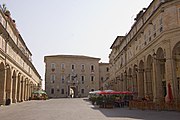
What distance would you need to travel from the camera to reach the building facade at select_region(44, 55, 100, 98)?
8675 centimetres

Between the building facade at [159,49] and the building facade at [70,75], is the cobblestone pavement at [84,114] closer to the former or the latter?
the building facade at [159,49]

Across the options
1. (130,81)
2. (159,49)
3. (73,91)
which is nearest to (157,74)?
(159,49)

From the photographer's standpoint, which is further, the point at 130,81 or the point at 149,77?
the point at 130,81

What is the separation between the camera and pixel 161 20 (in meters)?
25.6

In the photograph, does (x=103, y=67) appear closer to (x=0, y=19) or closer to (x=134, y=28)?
(x=134, y=28)

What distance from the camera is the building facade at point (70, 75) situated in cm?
8675

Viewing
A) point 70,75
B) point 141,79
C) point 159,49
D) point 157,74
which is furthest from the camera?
point 70,75

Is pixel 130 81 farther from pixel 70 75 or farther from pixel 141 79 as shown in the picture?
pixel 70 75

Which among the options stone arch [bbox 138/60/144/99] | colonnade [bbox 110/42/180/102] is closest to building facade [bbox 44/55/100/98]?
colonnade [bbox 110/42/180/102]

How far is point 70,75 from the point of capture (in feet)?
294

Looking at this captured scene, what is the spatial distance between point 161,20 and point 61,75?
65934 millimetres

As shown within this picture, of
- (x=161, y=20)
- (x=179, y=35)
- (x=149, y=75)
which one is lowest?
(x=149, y=75)

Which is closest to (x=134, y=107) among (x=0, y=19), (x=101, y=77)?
(x=0, y=19)

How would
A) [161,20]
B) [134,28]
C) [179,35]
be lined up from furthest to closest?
[134,28]
[161,20]
[179,35]
